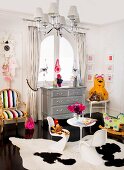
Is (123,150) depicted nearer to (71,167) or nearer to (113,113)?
(71,167)

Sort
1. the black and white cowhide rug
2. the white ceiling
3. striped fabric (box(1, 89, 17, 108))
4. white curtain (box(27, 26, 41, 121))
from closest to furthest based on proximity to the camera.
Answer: the black and white cowhide rug, the white ceiling, striped fabric (box(1, 89, 17, 108)), white curtain (box(27, 26, 41, 121))

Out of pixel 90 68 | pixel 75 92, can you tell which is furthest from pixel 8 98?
pixel 90 68

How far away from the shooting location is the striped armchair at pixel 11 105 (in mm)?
5467

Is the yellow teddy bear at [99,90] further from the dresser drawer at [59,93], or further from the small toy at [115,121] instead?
the small toy at [115,121]

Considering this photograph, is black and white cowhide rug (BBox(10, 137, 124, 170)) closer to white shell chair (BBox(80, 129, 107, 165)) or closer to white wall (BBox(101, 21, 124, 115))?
white shell chair (BBox(80, 129, 107, 165))

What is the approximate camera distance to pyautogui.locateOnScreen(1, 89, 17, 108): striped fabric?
5.92m

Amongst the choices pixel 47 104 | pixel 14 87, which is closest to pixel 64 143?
pixel 47 104

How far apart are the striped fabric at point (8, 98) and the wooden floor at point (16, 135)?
620 millimetres

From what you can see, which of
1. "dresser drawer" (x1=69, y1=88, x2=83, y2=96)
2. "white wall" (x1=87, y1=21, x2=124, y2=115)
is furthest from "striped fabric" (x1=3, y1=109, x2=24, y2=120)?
"white wall" (x1=87, y1=21, x2=124, y2=115)

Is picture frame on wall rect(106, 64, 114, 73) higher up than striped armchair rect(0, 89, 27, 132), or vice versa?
picture frame on wall rect(106, 64, 114, 73)

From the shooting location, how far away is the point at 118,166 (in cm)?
374

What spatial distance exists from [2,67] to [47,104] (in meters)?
1.65

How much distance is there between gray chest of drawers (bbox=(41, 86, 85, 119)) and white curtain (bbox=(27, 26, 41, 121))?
305mm

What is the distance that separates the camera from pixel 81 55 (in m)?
7.38
